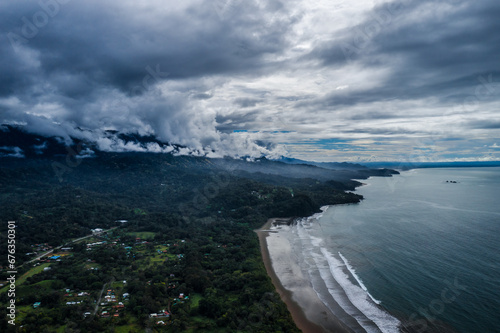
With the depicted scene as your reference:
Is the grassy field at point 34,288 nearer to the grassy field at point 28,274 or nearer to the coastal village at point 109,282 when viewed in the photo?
the coastal village at point 109,282

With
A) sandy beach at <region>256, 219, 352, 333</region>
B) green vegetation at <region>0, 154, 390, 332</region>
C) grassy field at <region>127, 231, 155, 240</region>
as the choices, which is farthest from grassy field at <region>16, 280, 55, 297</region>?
sandy beach at <region>256, 219, 352, 333</region>

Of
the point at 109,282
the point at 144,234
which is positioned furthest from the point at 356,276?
the point at 144,234

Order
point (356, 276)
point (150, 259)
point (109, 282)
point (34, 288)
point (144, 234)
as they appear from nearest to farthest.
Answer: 1. point (34, 288)
2. point (109, 282)
3. point (356, 276)
4. point (150, 259)
5. point (144, 234)

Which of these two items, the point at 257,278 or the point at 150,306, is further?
the point at 257,278

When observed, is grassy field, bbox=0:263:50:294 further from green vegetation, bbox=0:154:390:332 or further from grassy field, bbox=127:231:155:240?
grassy field, bbox=127:231:155:240

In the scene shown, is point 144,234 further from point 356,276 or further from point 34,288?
point 356,276

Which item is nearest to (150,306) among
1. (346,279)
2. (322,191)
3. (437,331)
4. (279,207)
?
(346,279)

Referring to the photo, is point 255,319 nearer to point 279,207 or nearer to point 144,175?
point 279,207
